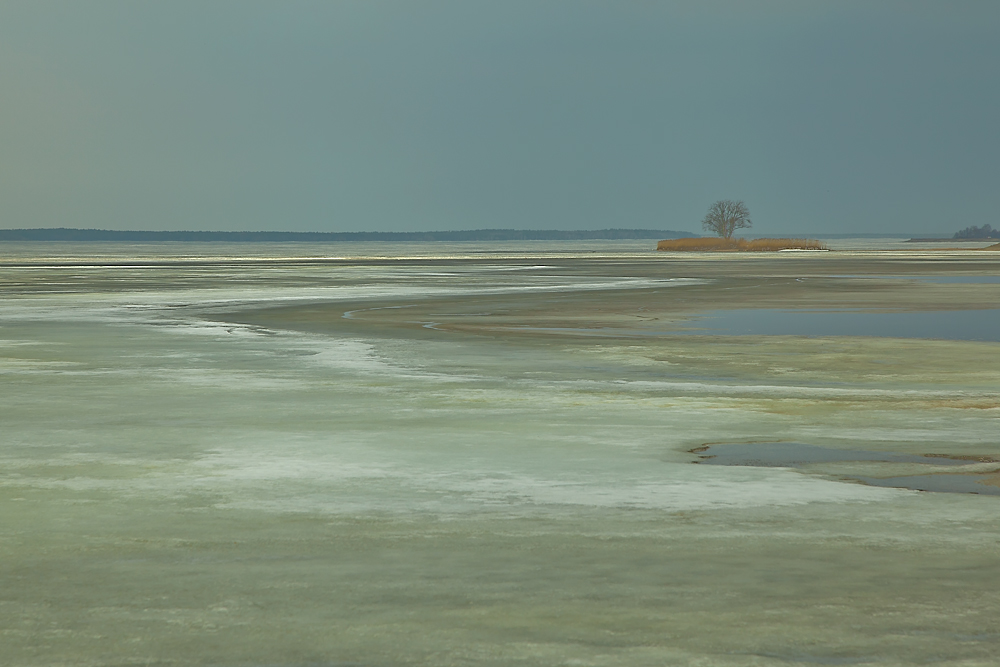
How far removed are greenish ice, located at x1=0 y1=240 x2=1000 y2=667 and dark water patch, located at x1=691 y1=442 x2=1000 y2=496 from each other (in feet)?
0.14

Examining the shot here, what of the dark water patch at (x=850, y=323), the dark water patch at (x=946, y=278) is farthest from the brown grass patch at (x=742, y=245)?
the dark water patch at (x=850, y=323)

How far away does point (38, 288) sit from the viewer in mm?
40531

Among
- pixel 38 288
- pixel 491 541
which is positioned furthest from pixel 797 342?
pixel 38 288

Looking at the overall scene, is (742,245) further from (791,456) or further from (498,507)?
(498,507)

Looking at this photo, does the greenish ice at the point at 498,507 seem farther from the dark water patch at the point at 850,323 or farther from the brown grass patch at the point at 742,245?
the brown grass patch at the point at 742,245

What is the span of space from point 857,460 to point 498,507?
2888mm

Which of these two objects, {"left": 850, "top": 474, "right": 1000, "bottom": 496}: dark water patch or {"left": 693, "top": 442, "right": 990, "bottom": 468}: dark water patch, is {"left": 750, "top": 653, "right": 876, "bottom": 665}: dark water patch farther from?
{"left": 693, "top": 442, "right": 990, "bottom": 468}: dark water patch

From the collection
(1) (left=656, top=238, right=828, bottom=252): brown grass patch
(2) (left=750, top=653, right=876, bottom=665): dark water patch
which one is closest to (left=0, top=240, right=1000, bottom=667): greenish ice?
(2) (left=750, top=653, right=876, bottom=665): dark water patch

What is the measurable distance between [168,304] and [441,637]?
2702 cm

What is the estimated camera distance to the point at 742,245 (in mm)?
126562

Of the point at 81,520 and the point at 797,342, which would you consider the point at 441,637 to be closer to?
the point at 81,520

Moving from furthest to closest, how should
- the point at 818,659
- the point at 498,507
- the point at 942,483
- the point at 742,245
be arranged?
the point at 742,245, the point at 942,483, the point at 498,507, the point at 818,659

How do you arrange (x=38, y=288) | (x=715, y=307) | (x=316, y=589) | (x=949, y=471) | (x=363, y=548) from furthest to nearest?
(x=38, y=288), (x=715, y=307), (x=949, y=471), (x=363, y=548), (x=316, y=589)

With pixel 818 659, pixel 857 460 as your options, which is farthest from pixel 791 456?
pixel 818 659
